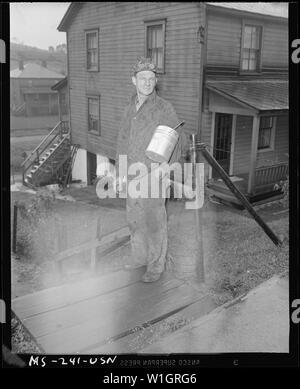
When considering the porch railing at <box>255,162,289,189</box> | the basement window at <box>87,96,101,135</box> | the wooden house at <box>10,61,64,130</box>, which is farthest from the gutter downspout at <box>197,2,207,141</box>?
the wooden house at <box>10,61,64,130</box>

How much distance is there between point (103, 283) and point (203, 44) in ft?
23.4

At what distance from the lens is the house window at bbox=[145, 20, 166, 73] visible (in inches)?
386

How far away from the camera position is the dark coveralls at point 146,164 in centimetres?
357

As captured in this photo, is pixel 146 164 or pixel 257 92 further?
pixel 257 92

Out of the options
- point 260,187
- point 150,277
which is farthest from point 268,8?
point 260,187

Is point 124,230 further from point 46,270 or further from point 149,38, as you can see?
point 149,38

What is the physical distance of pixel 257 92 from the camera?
10430 mm

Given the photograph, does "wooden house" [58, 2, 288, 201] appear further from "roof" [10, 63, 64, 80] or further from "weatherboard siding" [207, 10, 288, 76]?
"roof" [10, 63, 64, 80]

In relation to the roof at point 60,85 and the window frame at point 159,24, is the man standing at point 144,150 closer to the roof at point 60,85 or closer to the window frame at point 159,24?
the window frame at point 159,24

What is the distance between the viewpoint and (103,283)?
3.94m

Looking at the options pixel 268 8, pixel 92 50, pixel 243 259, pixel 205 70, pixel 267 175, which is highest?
pixel 92 50

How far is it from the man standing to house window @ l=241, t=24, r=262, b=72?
25.5 ft

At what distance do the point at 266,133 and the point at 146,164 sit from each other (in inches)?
370

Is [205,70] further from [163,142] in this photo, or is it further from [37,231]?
[163,142]
